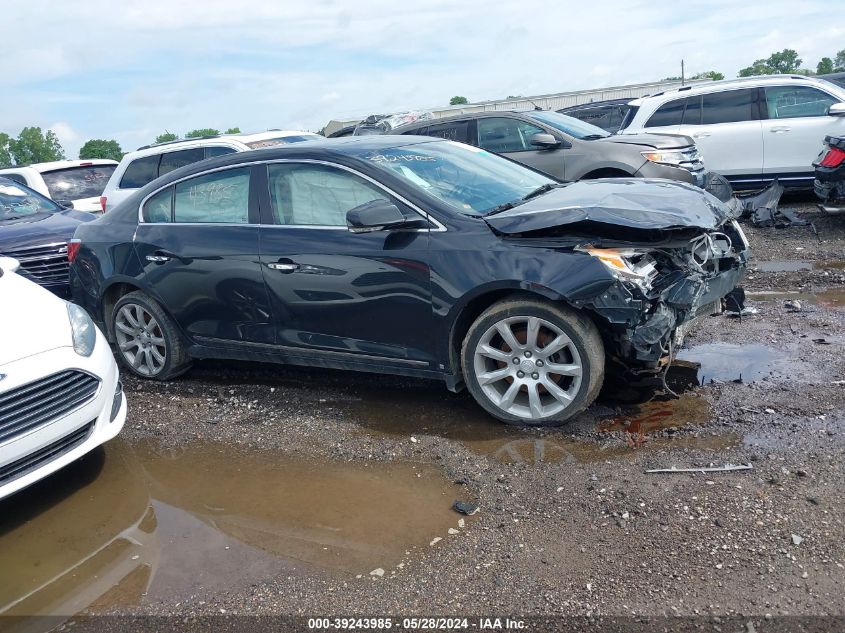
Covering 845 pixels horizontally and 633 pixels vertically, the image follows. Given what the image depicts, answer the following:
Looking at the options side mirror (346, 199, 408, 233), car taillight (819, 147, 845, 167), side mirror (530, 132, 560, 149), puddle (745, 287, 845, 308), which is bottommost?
puddle (745, 287, 845, 308)

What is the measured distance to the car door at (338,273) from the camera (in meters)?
4.62

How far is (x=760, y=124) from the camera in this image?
35.4 ft

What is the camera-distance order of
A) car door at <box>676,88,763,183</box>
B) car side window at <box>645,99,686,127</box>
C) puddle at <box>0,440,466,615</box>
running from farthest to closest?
car side window at <box>645,99,686,127</box>, car door at <box>676,88,763,183</box>, puddle at <box>0,440,466,615</box>

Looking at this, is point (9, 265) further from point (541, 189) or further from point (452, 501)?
point (541, 189)

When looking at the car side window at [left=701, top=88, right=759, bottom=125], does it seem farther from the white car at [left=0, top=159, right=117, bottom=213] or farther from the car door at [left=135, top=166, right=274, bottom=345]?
the white car at [left=0, top=159, right=117, bottom=213]

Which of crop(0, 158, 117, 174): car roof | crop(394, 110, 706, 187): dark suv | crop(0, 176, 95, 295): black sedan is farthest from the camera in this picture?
crop(0, 158, 117, 174): car roof

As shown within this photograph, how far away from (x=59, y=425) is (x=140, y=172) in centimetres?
750

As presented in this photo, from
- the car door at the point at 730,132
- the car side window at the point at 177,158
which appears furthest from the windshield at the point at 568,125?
the car side window at the point at 177,158

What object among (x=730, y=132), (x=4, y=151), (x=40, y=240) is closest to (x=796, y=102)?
(x=730, y=132)

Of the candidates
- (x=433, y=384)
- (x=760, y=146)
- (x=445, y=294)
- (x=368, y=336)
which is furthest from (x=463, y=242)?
(x=760, y=146)

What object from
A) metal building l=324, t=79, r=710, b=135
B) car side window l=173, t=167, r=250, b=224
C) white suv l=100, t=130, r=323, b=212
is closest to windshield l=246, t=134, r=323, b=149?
white suv l=100, t=130, r=323, b=212

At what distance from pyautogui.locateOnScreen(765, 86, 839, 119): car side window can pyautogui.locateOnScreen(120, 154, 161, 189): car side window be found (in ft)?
29.2

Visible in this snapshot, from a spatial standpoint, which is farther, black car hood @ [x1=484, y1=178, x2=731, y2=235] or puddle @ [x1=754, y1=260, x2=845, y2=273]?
puddle @ [x1=754, y1=260, x2=845, y2=273]

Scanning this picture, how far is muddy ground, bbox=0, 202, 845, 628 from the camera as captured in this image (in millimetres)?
3049
